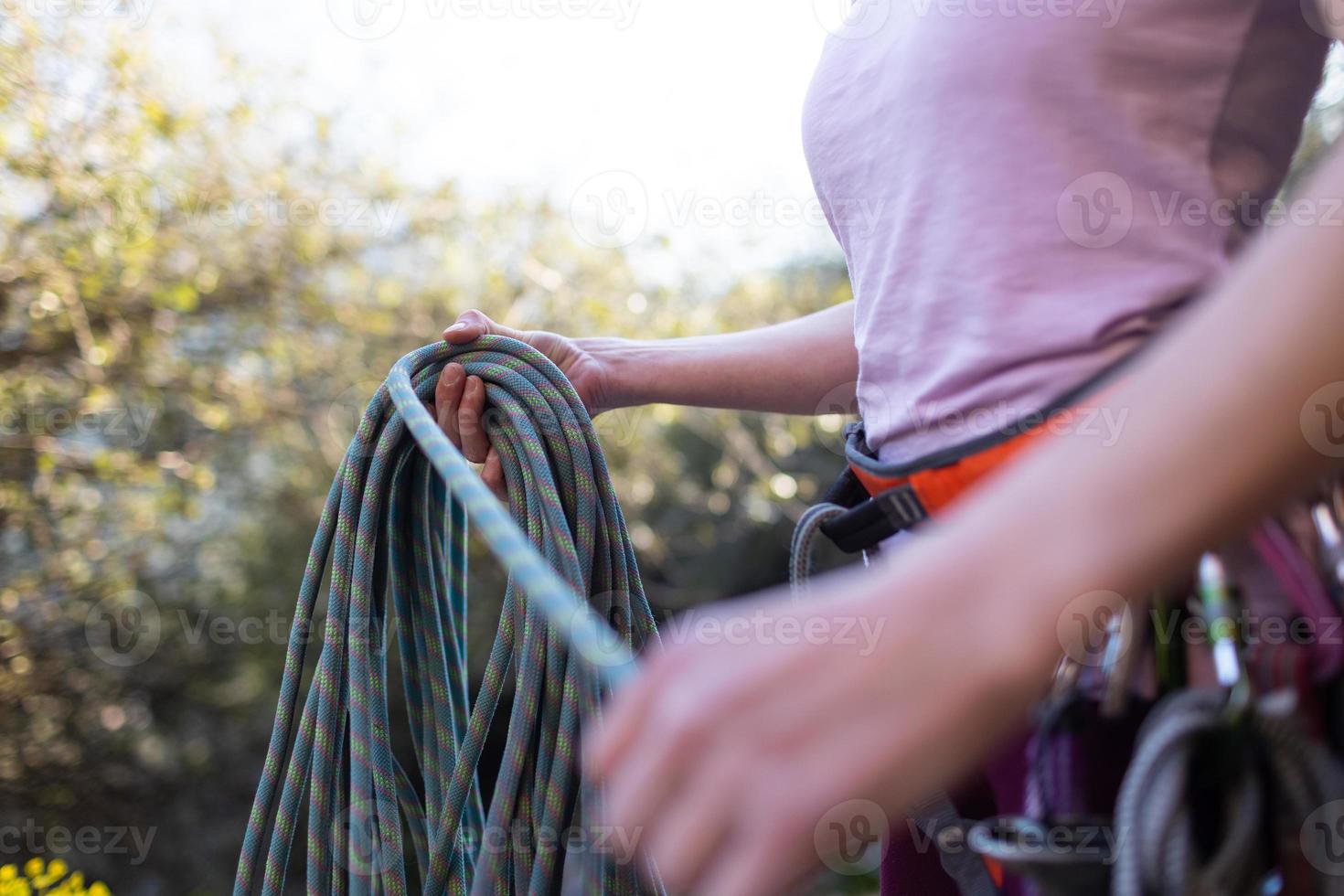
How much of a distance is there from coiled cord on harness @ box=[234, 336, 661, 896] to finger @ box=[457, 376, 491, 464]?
16 mm

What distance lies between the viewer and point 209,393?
3.83 meters

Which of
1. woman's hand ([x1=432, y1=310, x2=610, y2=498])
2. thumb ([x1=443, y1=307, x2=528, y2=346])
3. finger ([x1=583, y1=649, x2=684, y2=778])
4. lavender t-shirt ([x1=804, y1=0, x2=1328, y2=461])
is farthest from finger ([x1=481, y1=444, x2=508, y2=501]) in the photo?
finger ([x1=583, y1=649, x2=684, y2=778])

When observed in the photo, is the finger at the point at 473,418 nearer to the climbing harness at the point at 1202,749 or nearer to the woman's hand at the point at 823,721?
the climbing harness at the point at 1202,749

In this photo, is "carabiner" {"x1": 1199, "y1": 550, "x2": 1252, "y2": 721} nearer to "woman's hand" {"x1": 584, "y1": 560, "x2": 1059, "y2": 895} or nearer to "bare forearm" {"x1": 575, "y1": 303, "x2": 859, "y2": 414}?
"woman's hand" {"x1": 584, "y1": 560, "x2": 1059, "y2": 895}

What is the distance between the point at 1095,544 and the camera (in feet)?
1.31

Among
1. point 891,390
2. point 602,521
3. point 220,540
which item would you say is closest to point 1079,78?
point 891,390

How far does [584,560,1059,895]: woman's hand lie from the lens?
38 centimetres

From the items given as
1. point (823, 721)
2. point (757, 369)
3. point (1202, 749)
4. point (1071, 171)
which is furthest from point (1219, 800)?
point (757, 369)

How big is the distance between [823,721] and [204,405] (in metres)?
3.85

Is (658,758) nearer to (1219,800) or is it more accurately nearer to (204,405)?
(1219,800)

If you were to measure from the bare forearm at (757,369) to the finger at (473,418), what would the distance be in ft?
0.74

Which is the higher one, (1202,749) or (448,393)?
(448,393)

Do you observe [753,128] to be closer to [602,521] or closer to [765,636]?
[602,521]

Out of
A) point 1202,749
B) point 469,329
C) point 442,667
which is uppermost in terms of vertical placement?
point 469,329
